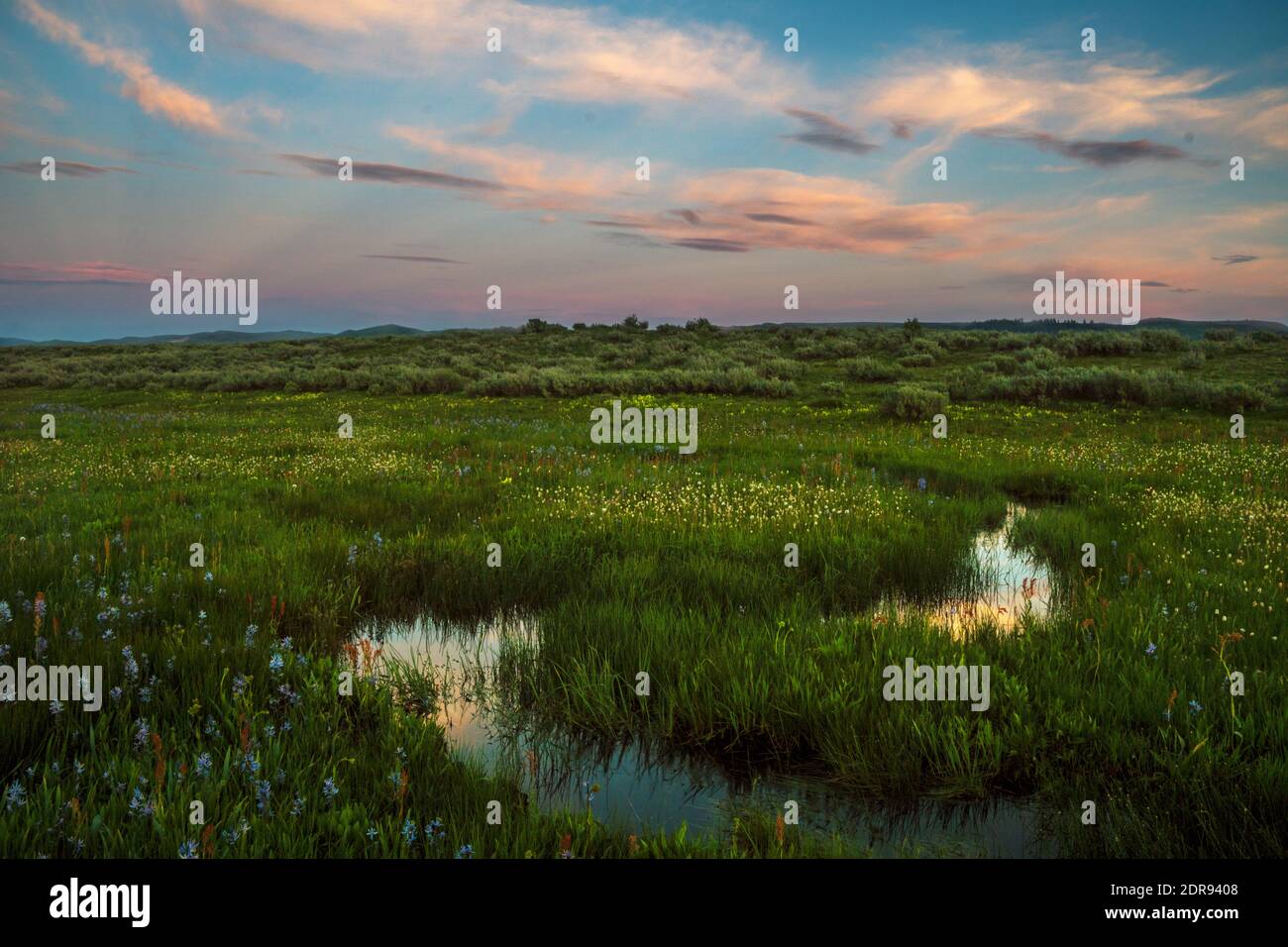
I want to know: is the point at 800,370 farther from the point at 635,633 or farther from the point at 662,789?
the point at 662,789

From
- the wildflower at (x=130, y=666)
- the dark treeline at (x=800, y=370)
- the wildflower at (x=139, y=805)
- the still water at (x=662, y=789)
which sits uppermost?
the dark treeline at (x=800, y=370)

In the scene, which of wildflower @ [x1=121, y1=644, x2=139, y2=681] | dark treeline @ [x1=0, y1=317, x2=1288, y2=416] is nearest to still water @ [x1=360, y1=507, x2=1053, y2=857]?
wildflower @ [x1=121, y1=644, x2=139, y2=681]

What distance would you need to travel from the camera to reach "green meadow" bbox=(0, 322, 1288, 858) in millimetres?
3664

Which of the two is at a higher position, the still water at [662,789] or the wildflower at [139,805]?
the wildflower at [139,805]

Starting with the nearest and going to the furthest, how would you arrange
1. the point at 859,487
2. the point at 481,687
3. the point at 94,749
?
the point at 94,749 < the point at 481,687 < the point at 859,487

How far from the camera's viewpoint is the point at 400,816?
3434mm

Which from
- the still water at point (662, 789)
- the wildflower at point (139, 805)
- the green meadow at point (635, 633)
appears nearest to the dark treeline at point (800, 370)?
the green meadow at point (635, 633)

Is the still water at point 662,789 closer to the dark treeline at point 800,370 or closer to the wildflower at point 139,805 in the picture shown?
the wildflower at point 139,805

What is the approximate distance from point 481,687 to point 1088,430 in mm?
19015

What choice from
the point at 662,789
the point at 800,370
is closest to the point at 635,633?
the point at 662,789

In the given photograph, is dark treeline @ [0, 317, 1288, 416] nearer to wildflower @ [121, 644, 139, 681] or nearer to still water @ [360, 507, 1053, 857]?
still water @ [360, 507, 1053, 857]

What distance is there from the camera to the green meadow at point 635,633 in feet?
12.0
